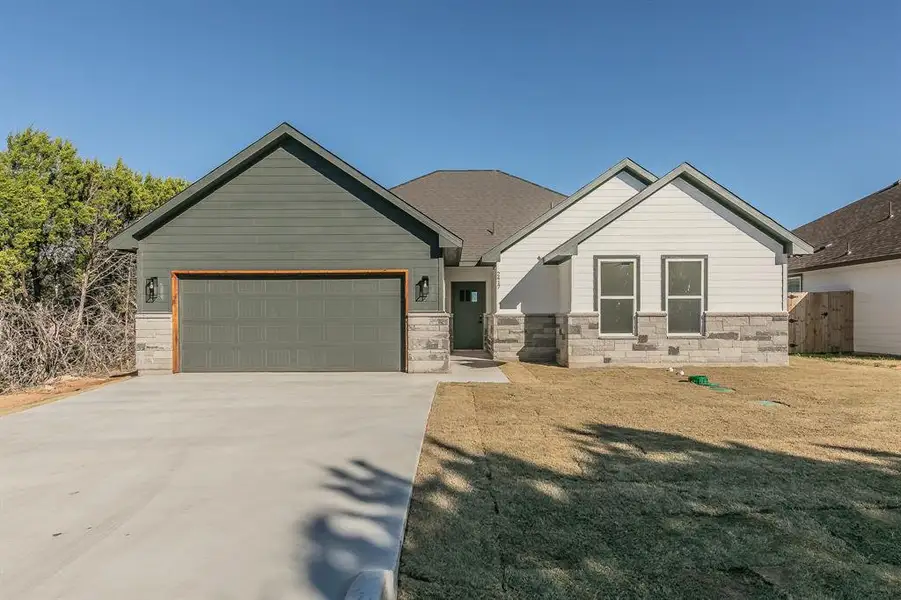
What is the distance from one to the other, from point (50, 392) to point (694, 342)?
46.5ft

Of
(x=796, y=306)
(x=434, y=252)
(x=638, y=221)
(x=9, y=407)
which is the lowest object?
(x=9, y=407)

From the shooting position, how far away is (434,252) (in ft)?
36.0

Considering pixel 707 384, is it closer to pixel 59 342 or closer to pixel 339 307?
pixel 339 307

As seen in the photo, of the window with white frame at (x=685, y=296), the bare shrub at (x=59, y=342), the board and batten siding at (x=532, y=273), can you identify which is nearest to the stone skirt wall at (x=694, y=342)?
the window with white frame at (x=685, y=296)

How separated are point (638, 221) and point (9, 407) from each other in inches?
519

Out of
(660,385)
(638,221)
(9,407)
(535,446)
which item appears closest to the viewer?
(535,446)

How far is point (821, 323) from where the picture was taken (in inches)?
610

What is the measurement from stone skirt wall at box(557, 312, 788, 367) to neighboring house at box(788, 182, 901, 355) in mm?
5136

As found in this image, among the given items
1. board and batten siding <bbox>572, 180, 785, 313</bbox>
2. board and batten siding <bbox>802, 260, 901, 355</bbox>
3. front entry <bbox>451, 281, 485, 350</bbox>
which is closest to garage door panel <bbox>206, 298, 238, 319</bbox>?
front entry <bbox>451, 281, 485, 350</bbox>

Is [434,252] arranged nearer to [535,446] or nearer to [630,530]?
[535,446]

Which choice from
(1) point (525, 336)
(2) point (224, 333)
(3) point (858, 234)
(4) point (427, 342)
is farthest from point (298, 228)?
(3) point (858, 234)

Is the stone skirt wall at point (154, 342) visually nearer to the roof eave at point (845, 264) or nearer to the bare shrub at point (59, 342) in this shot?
the bare shrub at point (59, 342)

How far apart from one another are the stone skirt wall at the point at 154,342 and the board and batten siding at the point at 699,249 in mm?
9590

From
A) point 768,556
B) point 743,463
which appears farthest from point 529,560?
point 743,463
